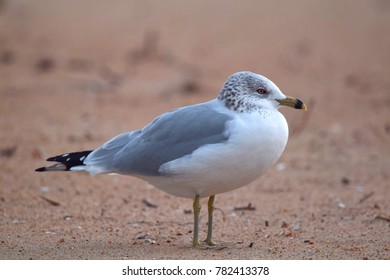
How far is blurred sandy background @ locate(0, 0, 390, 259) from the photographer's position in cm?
526

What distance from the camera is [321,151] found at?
8.09 metres

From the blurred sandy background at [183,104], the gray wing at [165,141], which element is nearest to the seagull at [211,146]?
the gray wing at [165,141]

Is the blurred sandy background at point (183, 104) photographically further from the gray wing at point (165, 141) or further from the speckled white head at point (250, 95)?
the speckled white head at point (250, 95)

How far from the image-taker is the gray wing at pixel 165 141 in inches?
184

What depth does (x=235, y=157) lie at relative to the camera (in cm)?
454

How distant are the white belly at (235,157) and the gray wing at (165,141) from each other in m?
0.06

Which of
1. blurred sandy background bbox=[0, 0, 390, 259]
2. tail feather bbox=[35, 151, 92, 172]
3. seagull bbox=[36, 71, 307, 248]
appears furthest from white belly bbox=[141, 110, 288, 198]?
tail feather bbox=[35, 151, 92, 172]

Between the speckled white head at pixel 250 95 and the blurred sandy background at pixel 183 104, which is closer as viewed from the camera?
the speckled white head at pixel 250 95

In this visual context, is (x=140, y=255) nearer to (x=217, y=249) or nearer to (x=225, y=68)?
(x=217, y=249)

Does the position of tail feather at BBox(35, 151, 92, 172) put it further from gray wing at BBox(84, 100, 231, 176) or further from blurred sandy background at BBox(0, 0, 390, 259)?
blurred sandy background at BBox(0, 0, 390, 259)

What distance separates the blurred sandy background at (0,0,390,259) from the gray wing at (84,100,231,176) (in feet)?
1.73

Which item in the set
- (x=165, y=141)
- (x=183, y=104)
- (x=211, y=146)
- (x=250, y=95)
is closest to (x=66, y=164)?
(x=165, y=141)

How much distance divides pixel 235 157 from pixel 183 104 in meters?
5.39

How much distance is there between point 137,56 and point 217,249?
7802 millimetres
